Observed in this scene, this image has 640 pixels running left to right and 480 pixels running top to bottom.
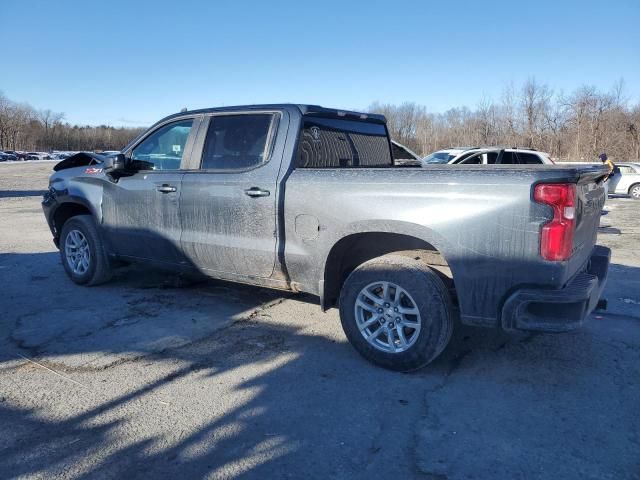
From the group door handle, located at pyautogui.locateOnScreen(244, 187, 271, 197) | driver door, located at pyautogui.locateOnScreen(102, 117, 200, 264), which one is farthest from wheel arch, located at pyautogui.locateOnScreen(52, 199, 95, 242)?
door handle, located at pyautogui.locateOnScreen(244, 187, 271, 197)

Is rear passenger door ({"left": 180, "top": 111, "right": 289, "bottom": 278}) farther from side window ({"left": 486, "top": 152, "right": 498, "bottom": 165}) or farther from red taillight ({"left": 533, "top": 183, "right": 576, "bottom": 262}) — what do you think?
side window ({"left": 486, "top": 152, "right": 498, "bottom": 165})

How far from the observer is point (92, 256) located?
19.2 ft

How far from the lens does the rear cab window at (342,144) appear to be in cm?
446

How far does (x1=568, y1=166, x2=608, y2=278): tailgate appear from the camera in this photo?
10.8ft

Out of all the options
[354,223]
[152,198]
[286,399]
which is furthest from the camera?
[152,198]

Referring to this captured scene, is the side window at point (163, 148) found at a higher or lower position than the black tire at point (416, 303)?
higher

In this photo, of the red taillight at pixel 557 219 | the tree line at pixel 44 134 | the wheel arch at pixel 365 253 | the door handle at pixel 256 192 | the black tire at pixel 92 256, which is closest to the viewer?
the red taillight at pixel 557 219

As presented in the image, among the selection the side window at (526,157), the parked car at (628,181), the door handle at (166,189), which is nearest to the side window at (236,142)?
the door handle at (166,189)

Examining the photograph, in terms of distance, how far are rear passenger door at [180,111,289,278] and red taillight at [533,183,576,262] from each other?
202 centimetres

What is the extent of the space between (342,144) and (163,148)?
183cm

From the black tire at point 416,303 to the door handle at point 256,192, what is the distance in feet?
3.25

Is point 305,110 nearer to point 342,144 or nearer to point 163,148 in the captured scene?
point 342,144

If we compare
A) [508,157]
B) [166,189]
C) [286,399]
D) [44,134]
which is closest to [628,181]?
[508,157]

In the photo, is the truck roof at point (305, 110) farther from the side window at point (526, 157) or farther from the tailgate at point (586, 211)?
the side window at point (526, 157)
